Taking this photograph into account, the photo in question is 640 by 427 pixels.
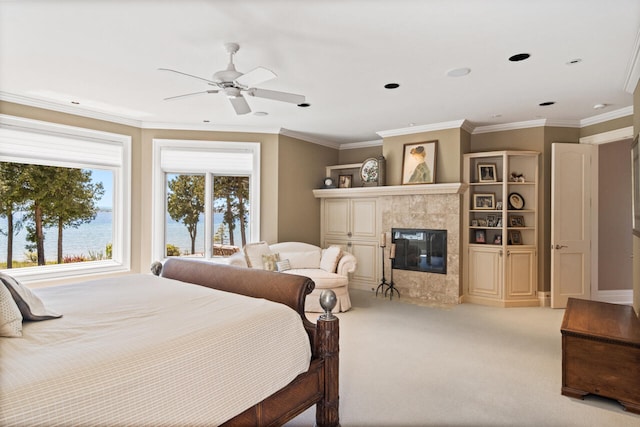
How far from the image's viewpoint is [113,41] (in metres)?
2.76

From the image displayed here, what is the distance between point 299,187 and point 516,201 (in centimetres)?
337

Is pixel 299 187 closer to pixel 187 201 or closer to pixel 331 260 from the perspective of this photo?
pixel 331 260

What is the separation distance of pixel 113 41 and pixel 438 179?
4409mm

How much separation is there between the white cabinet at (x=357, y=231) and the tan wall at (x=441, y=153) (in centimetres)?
71

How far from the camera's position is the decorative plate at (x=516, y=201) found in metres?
5.26

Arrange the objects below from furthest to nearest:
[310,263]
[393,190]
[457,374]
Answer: [393,190] < [310,263] < [457,374]

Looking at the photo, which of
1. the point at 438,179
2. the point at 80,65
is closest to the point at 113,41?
the point at 80,65

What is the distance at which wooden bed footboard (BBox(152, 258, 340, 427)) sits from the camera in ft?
5.93

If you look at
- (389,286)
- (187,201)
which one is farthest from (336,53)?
(389,286)

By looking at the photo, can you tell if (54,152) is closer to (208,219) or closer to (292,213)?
(208,219)

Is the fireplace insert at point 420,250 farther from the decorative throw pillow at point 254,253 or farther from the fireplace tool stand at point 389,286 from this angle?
the decorative throw pillow at point 254,253

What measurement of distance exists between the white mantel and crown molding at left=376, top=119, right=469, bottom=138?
0.85 meters

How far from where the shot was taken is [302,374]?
1979 mm

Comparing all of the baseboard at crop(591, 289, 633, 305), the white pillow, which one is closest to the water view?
the white pillow
